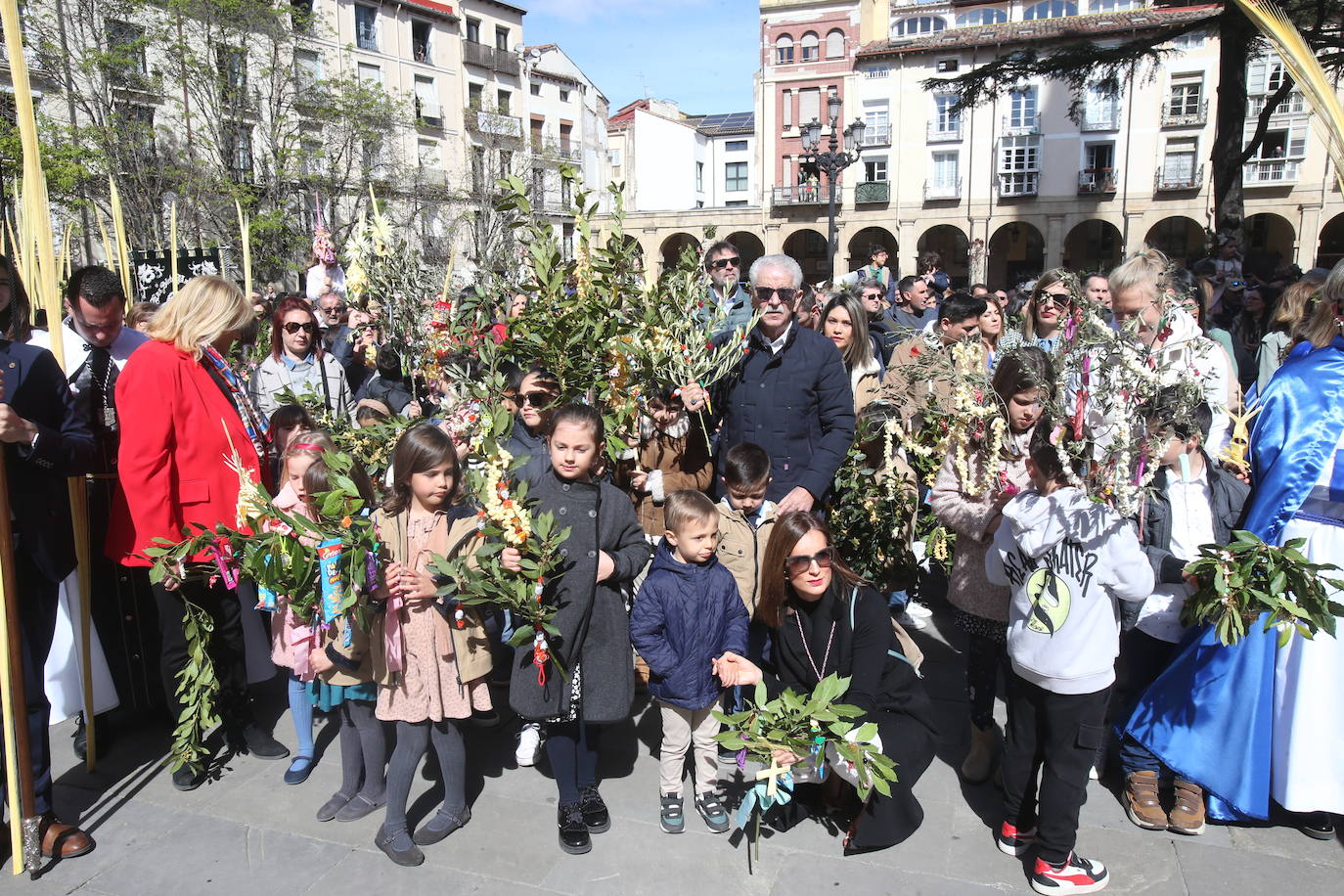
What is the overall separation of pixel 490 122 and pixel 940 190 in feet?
58.7

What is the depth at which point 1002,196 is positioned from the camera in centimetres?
3369

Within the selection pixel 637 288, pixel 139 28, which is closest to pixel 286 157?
pixel 139 28

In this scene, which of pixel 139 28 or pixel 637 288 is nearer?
pixel 637 288

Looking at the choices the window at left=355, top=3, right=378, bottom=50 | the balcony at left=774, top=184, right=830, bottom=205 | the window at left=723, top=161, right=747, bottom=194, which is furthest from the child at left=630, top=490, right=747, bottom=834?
the window at left=723, top=161, right=747, bottom=194

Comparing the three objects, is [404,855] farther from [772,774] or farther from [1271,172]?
[1271,172]

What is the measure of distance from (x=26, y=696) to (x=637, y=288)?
2.79 m

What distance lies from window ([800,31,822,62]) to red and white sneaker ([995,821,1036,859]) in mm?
38164

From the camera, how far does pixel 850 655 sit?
3.19 meters

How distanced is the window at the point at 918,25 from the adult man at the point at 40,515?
3890 cm

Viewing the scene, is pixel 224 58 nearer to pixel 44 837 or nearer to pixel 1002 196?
pixel 44 837

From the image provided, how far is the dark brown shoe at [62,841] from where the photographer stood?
10.3ft

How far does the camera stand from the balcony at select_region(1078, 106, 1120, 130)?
32.5 metres

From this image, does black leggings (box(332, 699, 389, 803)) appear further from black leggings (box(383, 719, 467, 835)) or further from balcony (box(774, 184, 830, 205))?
balcony (box(774, 184, 830, 205))

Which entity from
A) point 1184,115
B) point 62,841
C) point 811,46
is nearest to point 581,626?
point 62,841
